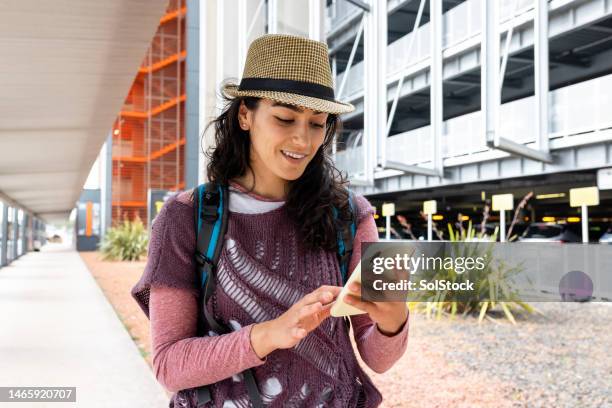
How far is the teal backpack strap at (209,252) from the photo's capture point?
3.37 feet

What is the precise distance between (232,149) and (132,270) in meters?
12.4

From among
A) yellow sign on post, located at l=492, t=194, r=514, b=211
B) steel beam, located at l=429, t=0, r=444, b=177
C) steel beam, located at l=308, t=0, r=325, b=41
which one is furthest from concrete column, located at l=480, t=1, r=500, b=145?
steel beam, located at l=308, t=0, r=325, b=41

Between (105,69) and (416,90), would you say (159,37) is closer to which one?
(416,90)

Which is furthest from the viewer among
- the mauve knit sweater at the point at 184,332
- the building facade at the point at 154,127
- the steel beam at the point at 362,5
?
the building facade at the point at 154,127

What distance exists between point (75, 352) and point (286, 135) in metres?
4.03

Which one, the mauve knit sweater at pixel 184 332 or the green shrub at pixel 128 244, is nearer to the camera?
the mauve knit sweater at pixel 184 332

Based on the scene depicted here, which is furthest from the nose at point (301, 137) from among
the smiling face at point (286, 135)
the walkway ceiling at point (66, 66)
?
the walkway ceiling at point (66, 66)

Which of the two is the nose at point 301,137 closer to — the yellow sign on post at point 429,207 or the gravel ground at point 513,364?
the gravel ground at point 513,364

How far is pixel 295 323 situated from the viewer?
2.81 feet

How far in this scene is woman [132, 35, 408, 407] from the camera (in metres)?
1.01

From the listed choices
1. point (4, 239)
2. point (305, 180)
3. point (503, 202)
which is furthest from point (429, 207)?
point (4, 239)

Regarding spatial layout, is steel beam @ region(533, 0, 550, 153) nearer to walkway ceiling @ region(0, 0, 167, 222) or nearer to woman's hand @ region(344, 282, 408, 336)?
walkway ceiling @ region(0, 0, 167, 222)

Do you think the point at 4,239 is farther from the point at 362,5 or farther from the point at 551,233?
the point at 551,233

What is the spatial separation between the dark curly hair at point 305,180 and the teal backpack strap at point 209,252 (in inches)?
3.2
